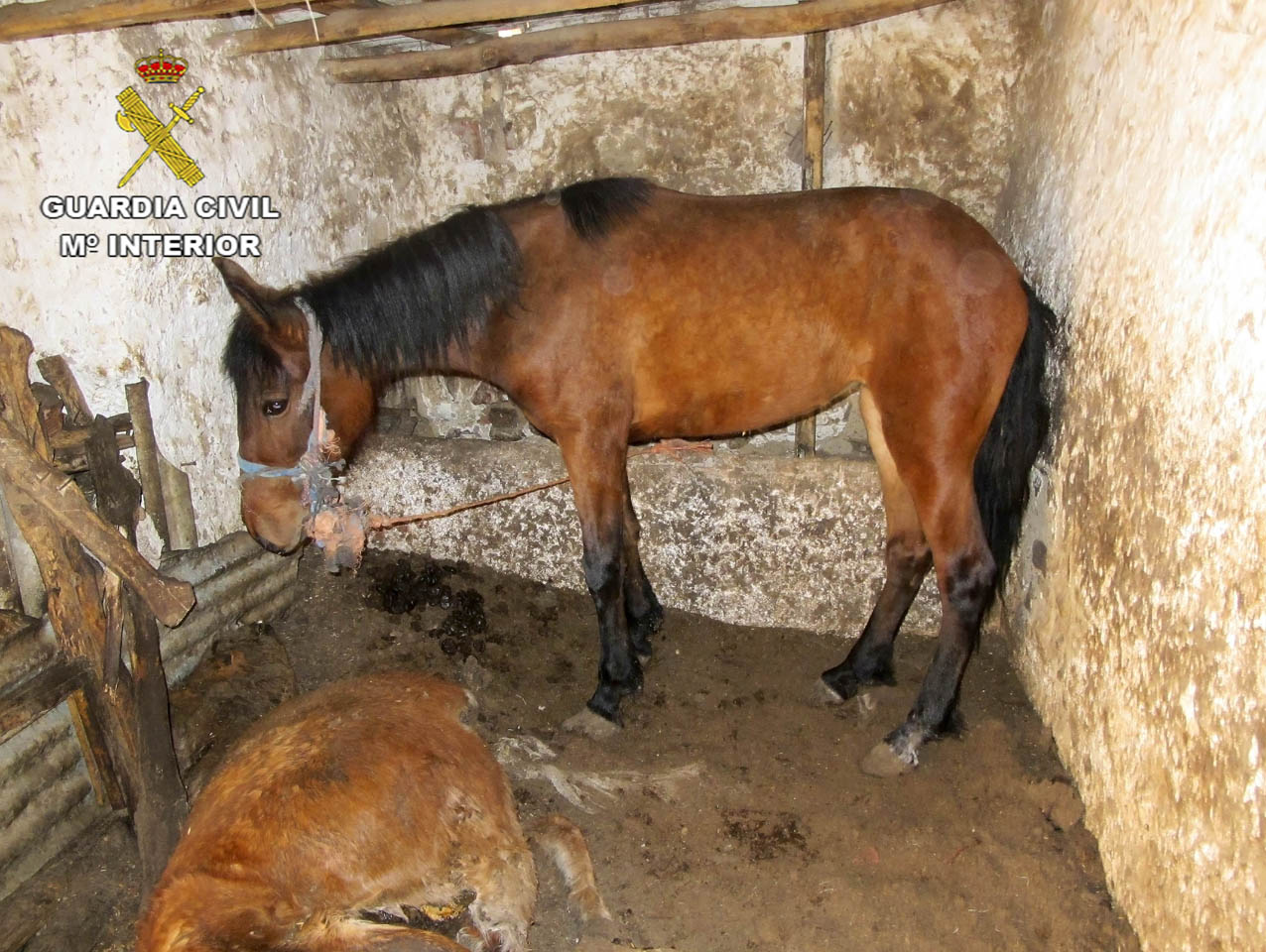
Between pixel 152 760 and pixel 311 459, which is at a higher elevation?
pixel 311 459

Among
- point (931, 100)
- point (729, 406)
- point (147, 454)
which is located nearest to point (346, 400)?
point (147, 454)

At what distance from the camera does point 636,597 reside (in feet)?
14.5

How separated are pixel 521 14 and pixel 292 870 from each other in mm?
2848

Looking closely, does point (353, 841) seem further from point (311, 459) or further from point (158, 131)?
point (158, 131)

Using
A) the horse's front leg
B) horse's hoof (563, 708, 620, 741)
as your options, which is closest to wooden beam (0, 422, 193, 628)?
the horse's front leg

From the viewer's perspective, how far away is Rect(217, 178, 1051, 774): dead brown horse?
3.36m

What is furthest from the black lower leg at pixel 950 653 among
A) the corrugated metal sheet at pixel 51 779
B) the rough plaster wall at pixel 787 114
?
the corrugated metal sheet at pixel 51 779

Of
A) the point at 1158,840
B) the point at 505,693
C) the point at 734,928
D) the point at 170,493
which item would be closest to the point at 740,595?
the point at 505,693

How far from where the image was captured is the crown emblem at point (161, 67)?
11.0ft

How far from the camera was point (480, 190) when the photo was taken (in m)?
5.15

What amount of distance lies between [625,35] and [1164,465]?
318 cm

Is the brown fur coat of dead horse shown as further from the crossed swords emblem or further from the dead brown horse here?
the crossed swords emblem

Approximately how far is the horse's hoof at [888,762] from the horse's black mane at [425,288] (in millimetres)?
2454

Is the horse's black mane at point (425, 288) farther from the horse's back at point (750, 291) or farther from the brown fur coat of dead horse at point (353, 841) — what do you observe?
the brown fur coat of dead horse at point (353, 841)
